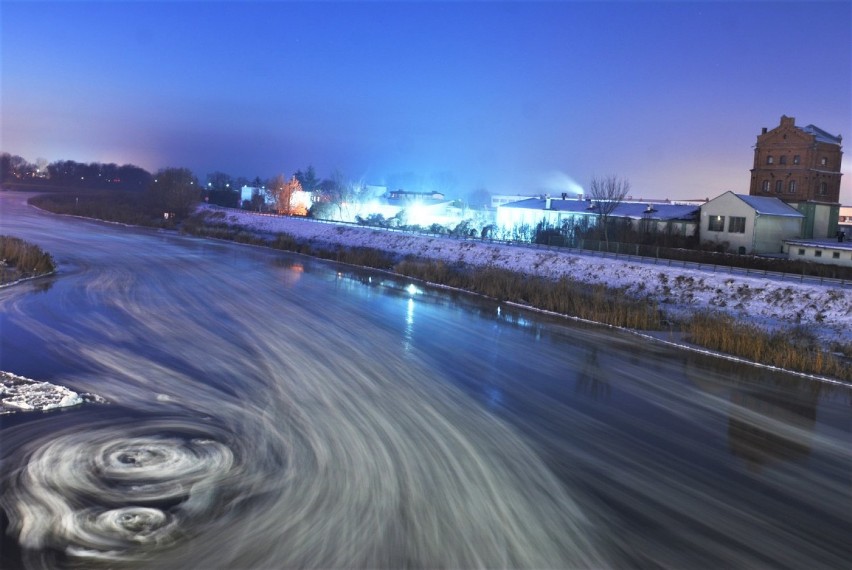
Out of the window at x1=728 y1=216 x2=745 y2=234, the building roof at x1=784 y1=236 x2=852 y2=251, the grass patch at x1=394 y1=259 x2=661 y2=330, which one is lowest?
the grass patch at x1=394 y1=259 x2=661 y2=330

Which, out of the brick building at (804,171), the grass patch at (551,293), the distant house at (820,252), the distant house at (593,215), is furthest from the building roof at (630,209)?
the grass patch at (551,293)

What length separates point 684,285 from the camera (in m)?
26.9

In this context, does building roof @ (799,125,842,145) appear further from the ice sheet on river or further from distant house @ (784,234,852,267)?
the ice sheet on river

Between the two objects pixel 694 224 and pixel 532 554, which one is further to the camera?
pixel 694 224

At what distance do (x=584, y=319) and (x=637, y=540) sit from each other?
1610 cm

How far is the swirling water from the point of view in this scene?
22.8ft

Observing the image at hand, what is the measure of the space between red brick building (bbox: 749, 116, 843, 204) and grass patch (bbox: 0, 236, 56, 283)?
4425cm

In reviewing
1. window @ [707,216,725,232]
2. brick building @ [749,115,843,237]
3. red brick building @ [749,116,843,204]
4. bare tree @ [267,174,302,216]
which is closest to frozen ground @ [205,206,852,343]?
window @ [707,216,725,232]

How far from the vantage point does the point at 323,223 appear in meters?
53.8

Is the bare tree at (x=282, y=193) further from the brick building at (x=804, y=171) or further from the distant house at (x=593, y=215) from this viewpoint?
the brick building at (x=804, y=171)

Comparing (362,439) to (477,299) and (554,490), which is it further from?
(477,299)

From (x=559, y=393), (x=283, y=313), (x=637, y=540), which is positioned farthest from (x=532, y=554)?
(x=283, y=313)

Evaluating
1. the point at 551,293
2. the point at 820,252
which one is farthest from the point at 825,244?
the point at 551,293

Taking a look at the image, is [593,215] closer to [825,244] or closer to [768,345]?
[825,244]
